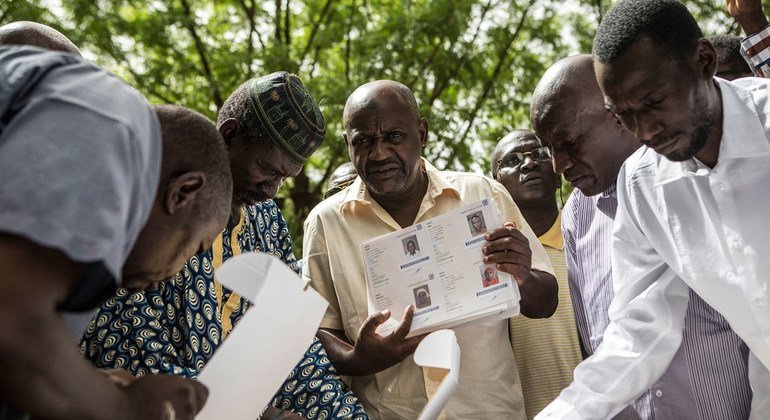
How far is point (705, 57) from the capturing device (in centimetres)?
250

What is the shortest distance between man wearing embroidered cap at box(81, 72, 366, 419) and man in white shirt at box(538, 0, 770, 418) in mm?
915

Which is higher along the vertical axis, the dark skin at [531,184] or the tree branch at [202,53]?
the dark skin at [531,184]

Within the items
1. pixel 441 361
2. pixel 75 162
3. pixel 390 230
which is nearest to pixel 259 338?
pixel 441 361

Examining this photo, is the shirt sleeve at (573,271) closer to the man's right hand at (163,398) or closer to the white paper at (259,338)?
the white paper at (259,338)

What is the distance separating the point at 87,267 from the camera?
142 centimetres

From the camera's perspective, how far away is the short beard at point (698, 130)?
2.47 meters

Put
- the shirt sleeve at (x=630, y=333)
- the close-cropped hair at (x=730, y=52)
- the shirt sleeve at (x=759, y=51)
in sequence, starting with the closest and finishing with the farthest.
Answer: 1. the shirt sleeve at (x=630, y=333)
2. the shirt sleeve at (x=759, y=51)
3. the close-cropped hair at (x=730, y=52)

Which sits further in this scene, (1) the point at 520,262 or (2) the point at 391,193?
(2) the point at 391,193

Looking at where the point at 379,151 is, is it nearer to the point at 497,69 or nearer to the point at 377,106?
the point at 377,106

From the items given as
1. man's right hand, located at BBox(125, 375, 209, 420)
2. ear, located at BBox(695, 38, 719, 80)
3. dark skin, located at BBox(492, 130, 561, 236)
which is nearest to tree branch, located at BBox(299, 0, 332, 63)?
dark skin, located at BBox(492, 130, 561, 236)

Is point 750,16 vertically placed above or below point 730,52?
above

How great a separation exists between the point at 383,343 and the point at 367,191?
84cm

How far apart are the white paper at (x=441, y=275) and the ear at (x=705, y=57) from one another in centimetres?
92

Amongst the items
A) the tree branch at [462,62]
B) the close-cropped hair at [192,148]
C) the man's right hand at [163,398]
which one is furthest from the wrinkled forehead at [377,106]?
the tree branch at [462,62]
